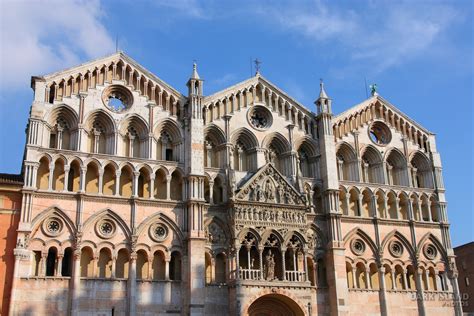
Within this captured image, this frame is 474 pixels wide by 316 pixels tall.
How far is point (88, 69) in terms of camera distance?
3719cm

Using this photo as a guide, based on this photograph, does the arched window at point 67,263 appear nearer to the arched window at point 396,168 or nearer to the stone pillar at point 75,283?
the stone pillar at point 75,283

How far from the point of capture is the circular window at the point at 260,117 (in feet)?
135

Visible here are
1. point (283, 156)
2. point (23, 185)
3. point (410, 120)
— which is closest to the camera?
point (23, 185)

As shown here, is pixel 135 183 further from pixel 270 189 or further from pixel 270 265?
pixel 270 265

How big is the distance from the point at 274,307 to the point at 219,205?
717cm

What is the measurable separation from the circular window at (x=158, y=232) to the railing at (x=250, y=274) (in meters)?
5.03

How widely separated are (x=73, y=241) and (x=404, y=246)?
74.6 ft

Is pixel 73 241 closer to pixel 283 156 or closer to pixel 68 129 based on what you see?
pixel 68 129

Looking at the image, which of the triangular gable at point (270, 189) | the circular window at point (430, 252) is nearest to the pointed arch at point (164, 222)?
the triangular gable at point (270, 189)

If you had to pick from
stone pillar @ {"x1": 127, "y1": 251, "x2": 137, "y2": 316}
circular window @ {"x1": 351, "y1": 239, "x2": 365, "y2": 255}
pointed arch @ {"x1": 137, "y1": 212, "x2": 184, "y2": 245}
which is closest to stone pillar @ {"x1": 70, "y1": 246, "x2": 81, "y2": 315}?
stone pillar @ {"x1": 127, "y1": 251, "x2": 137, "y2": 316}

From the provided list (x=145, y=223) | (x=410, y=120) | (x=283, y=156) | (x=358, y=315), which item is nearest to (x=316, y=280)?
(x=358, y=315)

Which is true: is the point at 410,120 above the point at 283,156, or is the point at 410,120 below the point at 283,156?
above

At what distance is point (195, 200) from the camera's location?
36.1 m

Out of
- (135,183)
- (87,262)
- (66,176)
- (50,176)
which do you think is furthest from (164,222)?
(50,176)
